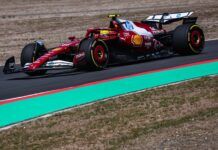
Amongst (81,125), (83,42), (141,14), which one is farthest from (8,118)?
(141,14)

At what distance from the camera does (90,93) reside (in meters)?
10.4

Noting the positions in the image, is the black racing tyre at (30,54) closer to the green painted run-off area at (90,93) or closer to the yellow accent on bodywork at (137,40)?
the green painted run-off area at (90,93)

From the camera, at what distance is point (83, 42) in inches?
498

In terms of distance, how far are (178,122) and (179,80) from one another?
3.81 meters

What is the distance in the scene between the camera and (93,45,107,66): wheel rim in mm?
12669

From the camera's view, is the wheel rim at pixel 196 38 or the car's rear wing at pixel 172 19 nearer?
the wheel rim at pixel 196 38

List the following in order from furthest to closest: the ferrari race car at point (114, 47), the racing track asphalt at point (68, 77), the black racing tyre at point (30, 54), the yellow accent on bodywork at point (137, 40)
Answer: the yellow accent on bodywork at point (137, 40) → the black racing tyre at point (30, 54) → the ferrari race car at point (114, 47) → the racing track asphalt at point (68, 77)

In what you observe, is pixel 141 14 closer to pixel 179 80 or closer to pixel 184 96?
pixel 179 80

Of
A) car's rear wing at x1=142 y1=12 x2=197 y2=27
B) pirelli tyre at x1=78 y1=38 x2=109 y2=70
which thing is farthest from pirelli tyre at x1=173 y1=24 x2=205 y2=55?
pirelli tyre at x1=78 y1=38 x2=109 y2=70

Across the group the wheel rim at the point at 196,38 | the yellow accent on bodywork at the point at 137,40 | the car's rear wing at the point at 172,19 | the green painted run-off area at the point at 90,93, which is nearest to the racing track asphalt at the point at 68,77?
the wheel rim at the point at 196,38

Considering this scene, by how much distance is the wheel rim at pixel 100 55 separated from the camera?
1267 cm

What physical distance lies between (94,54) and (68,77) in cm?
80

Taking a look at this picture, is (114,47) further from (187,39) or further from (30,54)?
(30,54)

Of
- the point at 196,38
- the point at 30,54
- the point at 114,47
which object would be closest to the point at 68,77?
the point at 30,54
